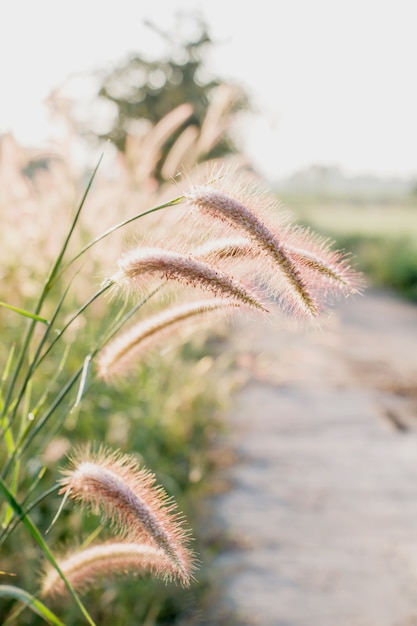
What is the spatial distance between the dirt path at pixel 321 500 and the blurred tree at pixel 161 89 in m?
9.62

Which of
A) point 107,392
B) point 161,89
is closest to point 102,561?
point 107,392

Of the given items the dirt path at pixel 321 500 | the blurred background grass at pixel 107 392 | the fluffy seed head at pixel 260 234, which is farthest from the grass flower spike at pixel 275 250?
the blurred background grass at pixel 107 392

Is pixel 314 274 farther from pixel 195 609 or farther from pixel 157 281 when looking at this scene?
pixel 195 609

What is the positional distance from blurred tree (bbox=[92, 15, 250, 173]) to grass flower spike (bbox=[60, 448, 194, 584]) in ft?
48.2

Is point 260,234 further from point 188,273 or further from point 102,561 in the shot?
point 102,561

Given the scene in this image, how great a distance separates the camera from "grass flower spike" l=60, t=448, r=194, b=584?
0.87 m

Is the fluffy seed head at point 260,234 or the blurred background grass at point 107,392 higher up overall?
the blurred background grass at point 107,392

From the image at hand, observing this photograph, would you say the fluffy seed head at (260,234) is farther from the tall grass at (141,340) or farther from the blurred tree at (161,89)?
the blurred tree at (161,89)

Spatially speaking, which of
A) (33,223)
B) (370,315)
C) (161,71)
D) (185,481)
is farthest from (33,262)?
(161,71)

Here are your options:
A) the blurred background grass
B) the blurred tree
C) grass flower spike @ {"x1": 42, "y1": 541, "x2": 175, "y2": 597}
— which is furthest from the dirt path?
the blurred tree

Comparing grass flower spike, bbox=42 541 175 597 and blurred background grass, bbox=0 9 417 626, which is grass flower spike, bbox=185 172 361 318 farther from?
blurred background grass, bbox=0 9 417 626

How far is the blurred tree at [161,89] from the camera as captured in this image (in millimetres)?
15562

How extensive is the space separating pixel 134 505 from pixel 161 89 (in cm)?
1596

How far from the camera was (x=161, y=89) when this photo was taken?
16.2m
